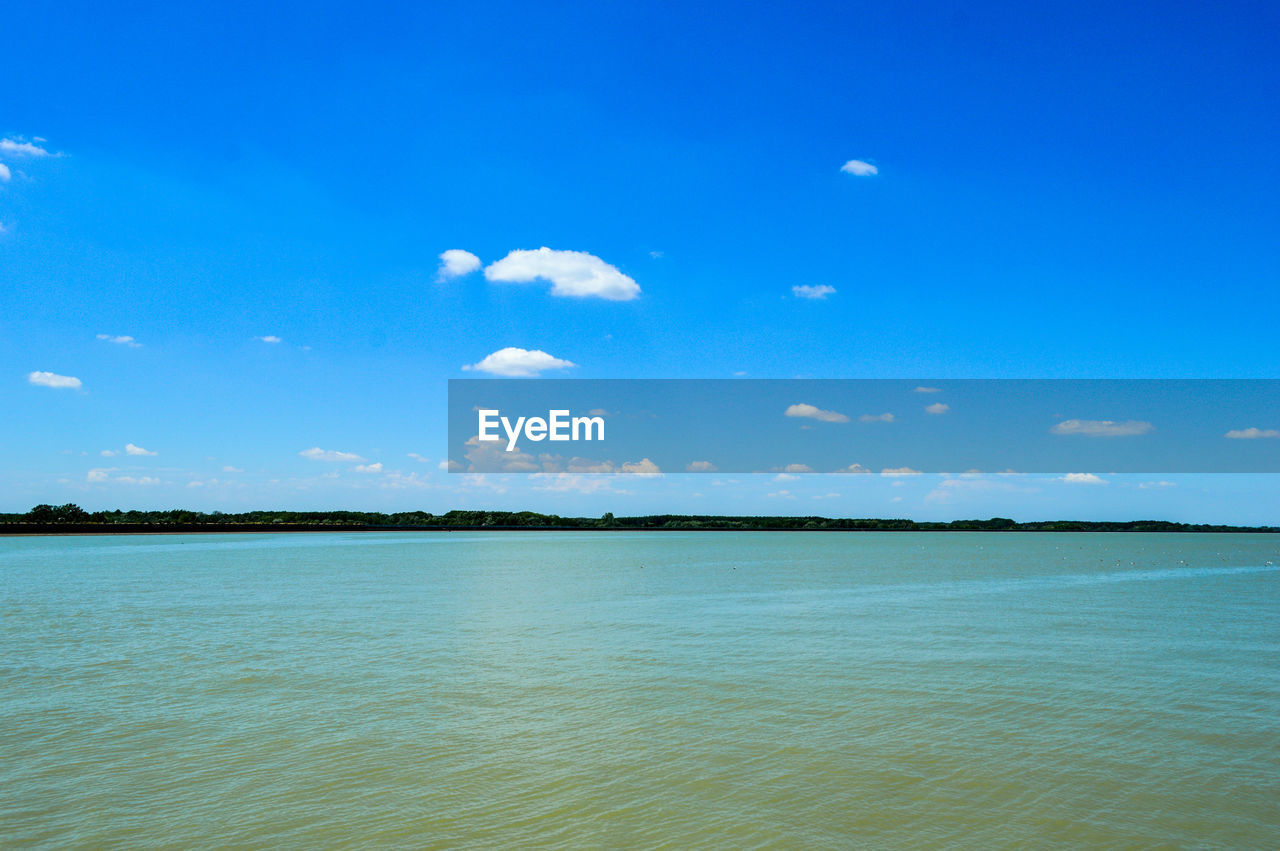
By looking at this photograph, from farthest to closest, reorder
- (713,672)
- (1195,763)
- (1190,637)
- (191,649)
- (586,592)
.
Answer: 1. (586,592)
2. (1190,637)
3. (191,649)
4. (713,672)
5. (1195,763)

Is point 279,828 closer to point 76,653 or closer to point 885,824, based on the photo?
point 885,824

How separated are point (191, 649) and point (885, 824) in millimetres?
14868

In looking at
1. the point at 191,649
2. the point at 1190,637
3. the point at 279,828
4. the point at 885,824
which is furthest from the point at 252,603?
the point at 1190,637

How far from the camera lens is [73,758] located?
906cm

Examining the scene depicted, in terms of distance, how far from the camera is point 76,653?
1585cm

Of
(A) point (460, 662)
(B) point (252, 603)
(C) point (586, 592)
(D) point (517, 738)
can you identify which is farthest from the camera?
(C) point (586, 592)

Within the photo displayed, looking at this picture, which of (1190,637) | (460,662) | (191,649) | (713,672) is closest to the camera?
(713,672)

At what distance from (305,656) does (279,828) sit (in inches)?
370

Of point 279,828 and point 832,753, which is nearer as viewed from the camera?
point 279,828

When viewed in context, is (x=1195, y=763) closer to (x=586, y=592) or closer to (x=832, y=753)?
(x=832, y=753)

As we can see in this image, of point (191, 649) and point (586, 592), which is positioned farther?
point (586, 592)

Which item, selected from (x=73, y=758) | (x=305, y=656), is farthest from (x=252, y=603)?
(x=73, y=758)

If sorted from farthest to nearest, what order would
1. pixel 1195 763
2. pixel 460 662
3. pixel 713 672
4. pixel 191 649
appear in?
pixel 191 649 < pixel 460 662 < pixel 713 672 < pixel 1195 763

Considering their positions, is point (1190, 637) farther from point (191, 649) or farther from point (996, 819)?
point (191, 649)
